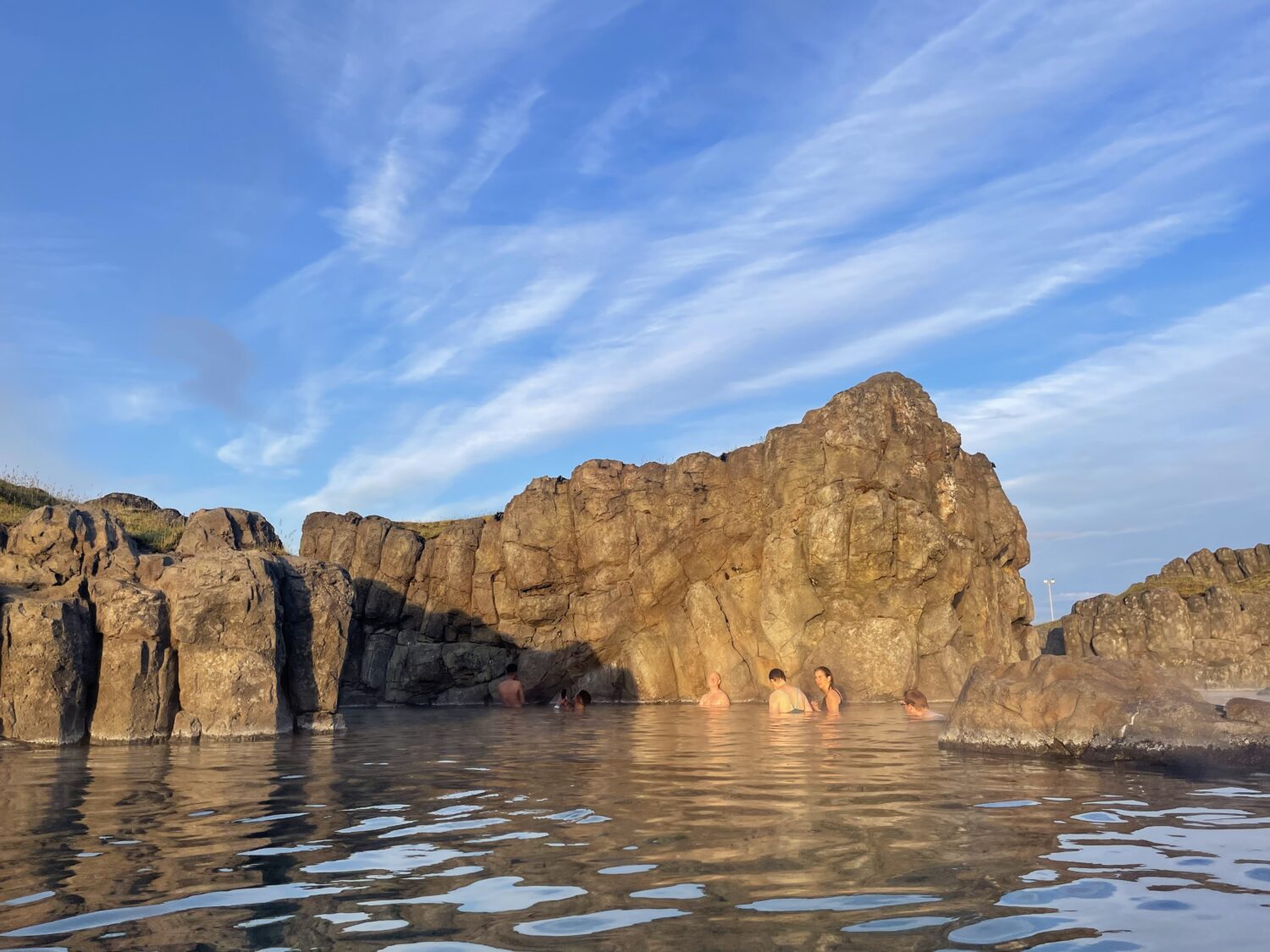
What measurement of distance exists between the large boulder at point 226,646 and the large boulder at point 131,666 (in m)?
0.25

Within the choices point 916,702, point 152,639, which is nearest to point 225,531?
point 152,639

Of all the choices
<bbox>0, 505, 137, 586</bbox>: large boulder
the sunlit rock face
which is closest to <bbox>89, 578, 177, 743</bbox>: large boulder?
<bbox>0, 505, 137, 586</bbox>: large boulder

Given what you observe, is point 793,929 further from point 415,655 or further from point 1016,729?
point 415,655

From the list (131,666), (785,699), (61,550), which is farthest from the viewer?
(785,699)

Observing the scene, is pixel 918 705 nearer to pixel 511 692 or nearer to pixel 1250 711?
pixel 1250 711

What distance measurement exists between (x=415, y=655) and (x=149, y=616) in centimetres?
1934

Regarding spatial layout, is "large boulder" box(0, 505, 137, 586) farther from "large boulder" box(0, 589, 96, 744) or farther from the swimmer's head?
the swimmer's head

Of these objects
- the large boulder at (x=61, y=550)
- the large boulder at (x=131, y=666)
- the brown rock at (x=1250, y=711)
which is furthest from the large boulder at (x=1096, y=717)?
the large boulder at (x=61, y=550)

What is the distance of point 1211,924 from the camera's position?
3982 mm

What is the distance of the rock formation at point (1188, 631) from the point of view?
3519cm

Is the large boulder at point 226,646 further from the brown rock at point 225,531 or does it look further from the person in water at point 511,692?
the person in water at point 511,692

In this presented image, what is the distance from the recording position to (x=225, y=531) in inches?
1105

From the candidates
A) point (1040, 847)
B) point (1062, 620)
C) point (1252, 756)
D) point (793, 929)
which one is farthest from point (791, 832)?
point (1062, 620)

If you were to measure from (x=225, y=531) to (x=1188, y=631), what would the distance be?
33.7 metres
